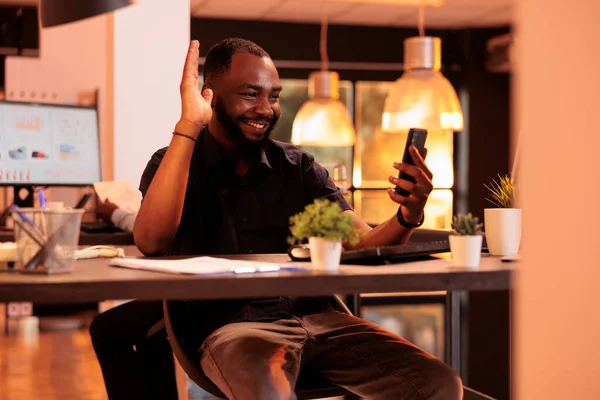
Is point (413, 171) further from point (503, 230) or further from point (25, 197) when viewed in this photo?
point (25, 197)

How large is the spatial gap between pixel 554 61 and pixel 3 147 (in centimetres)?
360

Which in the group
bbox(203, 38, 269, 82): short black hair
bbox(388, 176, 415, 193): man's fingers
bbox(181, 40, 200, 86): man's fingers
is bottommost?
bbox(388, 176, 415, 193): man's fingers

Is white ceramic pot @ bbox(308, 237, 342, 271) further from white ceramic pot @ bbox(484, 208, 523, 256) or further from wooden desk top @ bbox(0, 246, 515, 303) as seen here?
white ceramic pot @ bbox(484, 208, 523, 256)

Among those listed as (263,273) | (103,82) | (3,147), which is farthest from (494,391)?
(263,273)

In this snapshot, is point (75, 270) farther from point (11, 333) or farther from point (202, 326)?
point (11, 333)

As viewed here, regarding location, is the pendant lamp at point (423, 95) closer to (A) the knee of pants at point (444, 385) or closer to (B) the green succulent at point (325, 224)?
(A) the knee of pants at point (444, 385)

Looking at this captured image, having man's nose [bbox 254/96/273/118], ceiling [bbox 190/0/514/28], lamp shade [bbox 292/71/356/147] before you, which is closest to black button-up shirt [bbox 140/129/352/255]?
man's nose [bbox 254/96/273/118]

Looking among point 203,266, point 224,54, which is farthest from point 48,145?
point 203,266

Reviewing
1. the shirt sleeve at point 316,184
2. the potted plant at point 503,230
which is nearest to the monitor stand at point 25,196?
the shirt sleeve at point 316,184

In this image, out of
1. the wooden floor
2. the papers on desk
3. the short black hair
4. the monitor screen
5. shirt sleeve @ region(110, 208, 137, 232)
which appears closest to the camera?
the papers on desk

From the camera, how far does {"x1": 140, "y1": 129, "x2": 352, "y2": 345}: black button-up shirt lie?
7.35ft

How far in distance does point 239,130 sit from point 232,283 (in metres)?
0.94

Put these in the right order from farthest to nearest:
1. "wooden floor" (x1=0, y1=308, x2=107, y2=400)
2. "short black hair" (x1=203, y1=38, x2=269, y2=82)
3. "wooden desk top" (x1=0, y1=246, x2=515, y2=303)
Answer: "wooden floor" (x1=0, y1=308, x2=107, y2=400)
"short black hair" (x1=203, y1=38, x2=269, y2=82)
"wooden desk top" (x1=0, y1=246, x2=515, y2=303)

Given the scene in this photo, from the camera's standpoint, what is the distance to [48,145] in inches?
169
